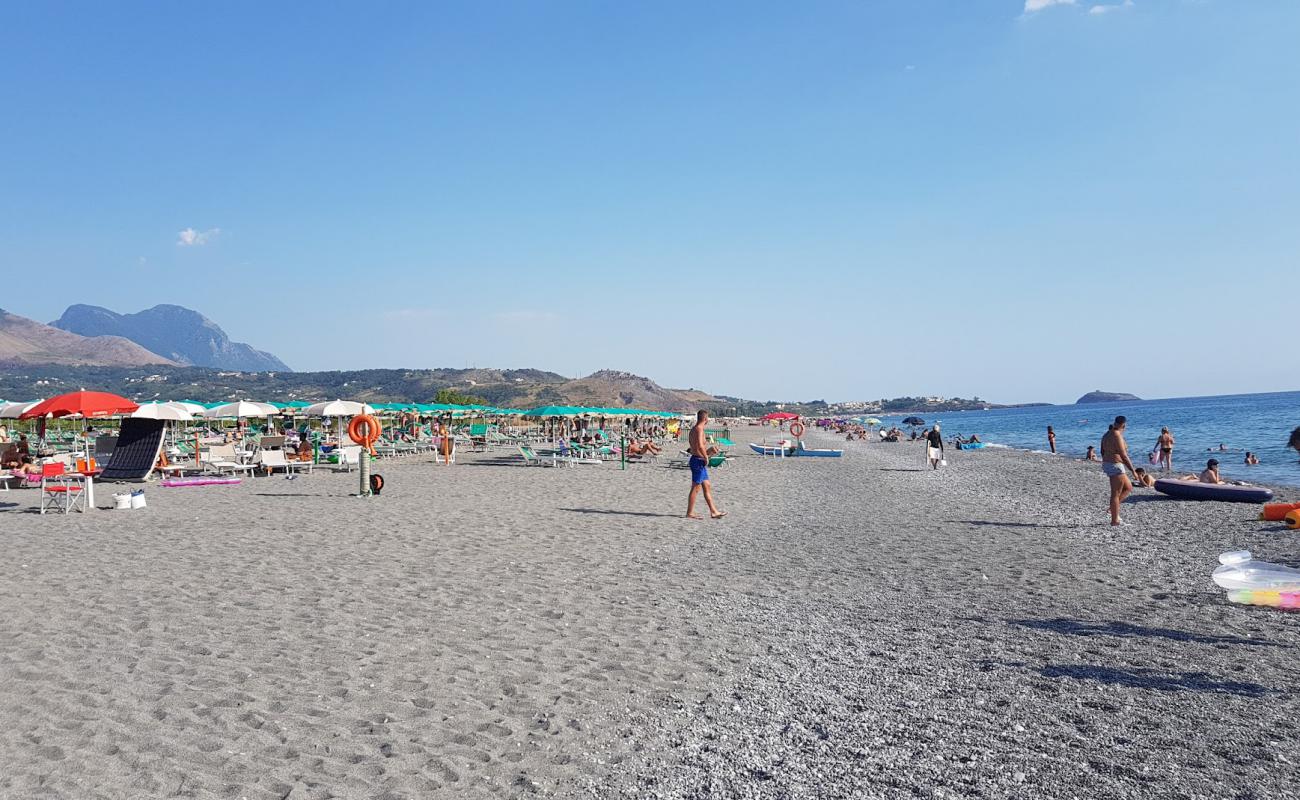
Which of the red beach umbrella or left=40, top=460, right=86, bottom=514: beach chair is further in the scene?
the red beach umbrella

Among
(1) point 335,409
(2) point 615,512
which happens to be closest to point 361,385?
(1) point 335,409

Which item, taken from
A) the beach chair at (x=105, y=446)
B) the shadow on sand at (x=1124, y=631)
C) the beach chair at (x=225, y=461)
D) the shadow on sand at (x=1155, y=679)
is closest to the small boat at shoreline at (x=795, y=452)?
the beach chair at (x=225, y=461)

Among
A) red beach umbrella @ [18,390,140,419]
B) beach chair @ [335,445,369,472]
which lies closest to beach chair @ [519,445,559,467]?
beach chair @ [335,445,369,472]

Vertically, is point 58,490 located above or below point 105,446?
below

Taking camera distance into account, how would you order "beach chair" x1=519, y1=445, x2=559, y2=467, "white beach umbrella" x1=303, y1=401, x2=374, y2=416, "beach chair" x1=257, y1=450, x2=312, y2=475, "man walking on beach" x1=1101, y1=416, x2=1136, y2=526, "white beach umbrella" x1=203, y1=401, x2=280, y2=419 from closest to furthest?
"man walking on beach" x1=1101, y1=416, x2=1136, y2=526
"beach chair" x1=257, y1=450, x2=312, y2=475
"beach chair" x1=519, y1=445, x2=559, y2=467
"white beach umbrella" x1=203, y1=401, x2=280, y2=419
"white beach umbrella" x1=303, y1=401, x2=374, y2=416

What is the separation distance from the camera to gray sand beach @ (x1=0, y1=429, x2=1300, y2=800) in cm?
313

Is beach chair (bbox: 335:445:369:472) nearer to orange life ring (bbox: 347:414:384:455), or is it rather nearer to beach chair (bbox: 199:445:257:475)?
beach chair (bbox: 199:445:257:475)

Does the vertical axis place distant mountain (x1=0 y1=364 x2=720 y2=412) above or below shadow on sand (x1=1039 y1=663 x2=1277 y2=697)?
above

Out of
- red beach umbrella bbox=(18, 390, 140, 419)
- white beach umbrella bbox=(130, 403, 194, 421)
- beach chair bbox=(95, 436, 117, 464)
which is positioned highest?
red beach umbrella bbox=(18, 390, 140, 419)

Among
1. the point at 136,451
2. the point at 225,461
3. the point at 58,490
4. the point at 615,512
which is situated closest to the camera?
the point at 58,490

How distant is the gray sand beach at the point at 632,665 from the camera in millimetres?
3135

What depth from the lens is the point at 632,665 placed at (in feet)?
14.6

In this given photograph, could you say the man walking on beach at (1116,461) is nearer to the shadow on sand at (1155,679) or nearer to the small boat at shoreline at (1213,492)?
the small boat at shoreline at (1213,492)

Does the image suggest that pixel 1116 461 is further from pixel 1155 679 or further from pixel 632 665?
pixel 632 665
